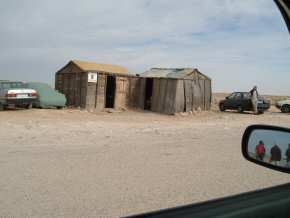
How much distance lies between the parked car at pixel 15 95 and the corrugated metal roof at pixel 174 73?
9051mm

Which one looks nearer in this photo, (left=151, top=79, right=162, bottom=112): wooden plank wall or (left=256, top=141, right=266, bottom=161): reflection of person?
(left=256, top=141, right=266, bottom=161): reflection of person

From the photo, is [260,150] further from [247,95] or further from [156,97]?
[247,95]

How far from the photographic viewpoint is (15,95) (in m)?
20.9

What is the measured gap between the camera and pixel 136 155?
868 centimetres

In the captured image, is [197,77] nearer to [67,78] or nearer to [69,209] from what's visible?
[67,78]

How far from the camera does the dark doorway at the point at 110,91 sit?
26981 millimetres

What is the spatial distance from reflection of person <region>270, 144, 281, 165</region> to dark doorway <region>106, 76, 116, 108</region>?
24532mm

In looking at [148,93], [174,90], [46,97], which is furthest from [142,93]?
[46,97]

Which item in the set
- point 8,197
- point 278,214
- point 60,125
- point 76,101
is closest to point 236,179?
point 8,197

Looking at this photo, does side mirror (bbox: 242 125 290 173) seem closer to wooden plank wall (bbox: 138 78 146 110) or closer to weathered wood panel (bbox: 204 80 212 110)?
wooden plank wall (bbox: 138 78 146 110)

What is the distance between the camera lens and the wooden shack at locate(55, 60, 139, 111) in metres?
25.0

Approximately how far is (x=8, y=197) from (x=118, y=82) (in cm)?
2154

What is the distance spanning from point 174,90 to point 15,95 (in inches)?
391

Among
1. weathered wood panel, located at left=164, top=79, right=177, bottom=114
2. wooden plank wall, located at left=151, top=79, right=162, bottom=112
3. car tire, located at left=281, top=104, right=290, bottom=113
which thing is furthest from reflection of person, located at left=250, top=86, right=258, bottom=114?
wooden plank wall, located at left=151, top=79, right=162, bottom=112
